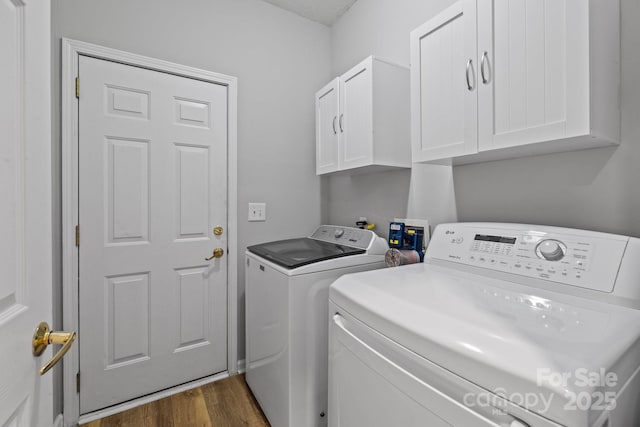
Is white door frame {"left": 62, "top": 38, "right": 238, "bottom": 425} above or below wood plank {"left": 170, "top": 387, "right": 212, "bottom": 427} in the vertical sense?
above

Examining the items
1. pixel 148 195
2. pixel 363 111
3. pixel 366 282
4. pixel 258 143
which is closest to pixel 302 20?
pixel 258 143

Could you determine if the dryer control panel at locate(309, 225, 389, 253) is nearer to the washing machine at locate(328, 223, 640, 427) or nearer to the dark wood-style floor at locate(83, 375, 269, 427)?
the washing machine at locate(328, 223, 640, 427)

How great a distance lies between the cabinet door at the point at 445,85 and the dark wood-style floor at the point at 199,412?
1.73 metres

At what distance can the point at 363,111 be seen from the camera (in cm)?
170

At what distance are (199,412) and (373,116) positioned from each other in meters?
1.99

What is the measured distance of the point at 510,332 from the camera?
0.66 m

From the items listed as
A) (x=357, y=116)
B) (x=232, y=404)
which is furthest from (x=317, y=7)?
(x=232, y=404)

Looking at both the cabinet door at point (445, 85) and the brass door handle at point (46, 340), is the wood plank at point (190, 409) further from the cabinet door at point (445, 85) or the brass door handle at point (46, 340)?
the cabinet door at point (445, 85)

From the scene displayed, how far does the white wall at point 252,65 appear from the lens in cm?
171

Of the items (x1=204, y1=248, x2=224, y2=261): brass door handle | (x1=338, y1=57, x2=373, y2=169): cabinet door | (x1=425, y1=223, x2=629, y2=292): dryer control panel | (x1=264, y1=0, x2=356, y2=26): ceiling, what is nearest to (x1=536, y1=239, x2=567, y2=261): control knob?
(x1=425, y1=223, x2=629, y2=292): dryer control panel

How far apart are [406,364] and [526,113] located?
89cm

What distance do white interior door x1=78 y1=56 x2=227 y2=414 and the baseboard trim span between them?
3cm

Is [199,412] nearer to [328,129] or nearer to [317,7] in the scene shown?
[328,129]

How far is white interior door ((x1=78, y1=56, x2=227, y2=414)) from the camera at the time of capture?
1699 millimetres
